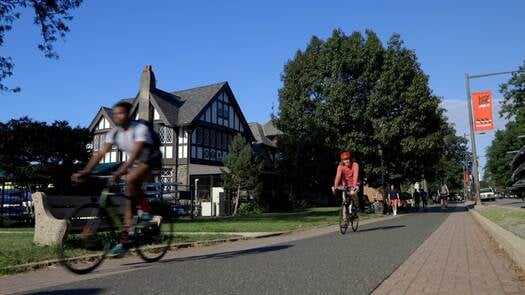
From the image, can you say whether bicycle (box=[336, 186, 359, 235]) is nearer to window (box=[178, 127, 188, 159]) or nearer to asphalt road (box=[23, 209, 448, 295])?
asphalt road (box=[23, 209, 448, 295])

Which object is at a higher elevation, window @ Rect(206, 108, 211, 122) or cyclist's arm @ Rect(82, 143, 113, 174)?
window @ Rect(206, 108, 211, 122)

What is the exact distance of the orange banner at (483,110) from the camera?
25.8 meters

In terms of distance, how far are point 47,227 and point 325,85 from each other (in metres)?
26.9

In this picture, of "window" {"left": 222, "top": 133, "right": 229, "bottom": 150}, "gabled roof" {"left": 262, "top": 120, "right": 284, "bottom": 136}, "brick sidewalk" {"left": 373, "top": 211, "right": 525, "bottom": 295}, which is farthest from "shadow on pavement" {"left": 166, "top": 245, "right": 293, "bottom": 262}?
"gabled roof" {"left": 262, "top": 120, "right": 284, "bottom": 136}

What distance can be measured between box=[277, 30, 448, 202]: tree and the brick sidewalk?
22.7 metres

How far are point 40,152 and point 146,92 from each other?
1833cm

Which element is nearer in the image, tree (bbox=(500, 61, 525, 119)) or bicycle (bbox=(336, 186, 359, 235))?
bicycle (bbox=(336, 186, 359, 235))

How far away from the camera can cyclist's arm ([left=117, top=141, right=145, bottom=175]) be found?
20.3 ft

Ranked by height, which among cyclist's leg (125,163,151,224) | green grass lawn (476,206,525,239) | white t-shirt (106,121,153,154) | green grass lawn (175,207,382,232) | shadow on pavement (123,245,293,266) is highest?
white t-shirt (106,121,153,154)

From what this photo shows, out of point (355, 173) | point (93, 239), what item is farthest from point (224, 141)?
point (93, 239)

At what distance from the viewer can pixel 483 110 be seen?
26.1m

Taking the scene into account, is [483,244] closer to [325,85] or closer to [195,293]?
[195,293]

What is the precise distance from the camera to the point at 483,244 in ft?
31.7

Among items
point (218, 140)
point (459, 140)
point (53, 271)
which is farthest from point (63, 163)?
point (459, 140)
